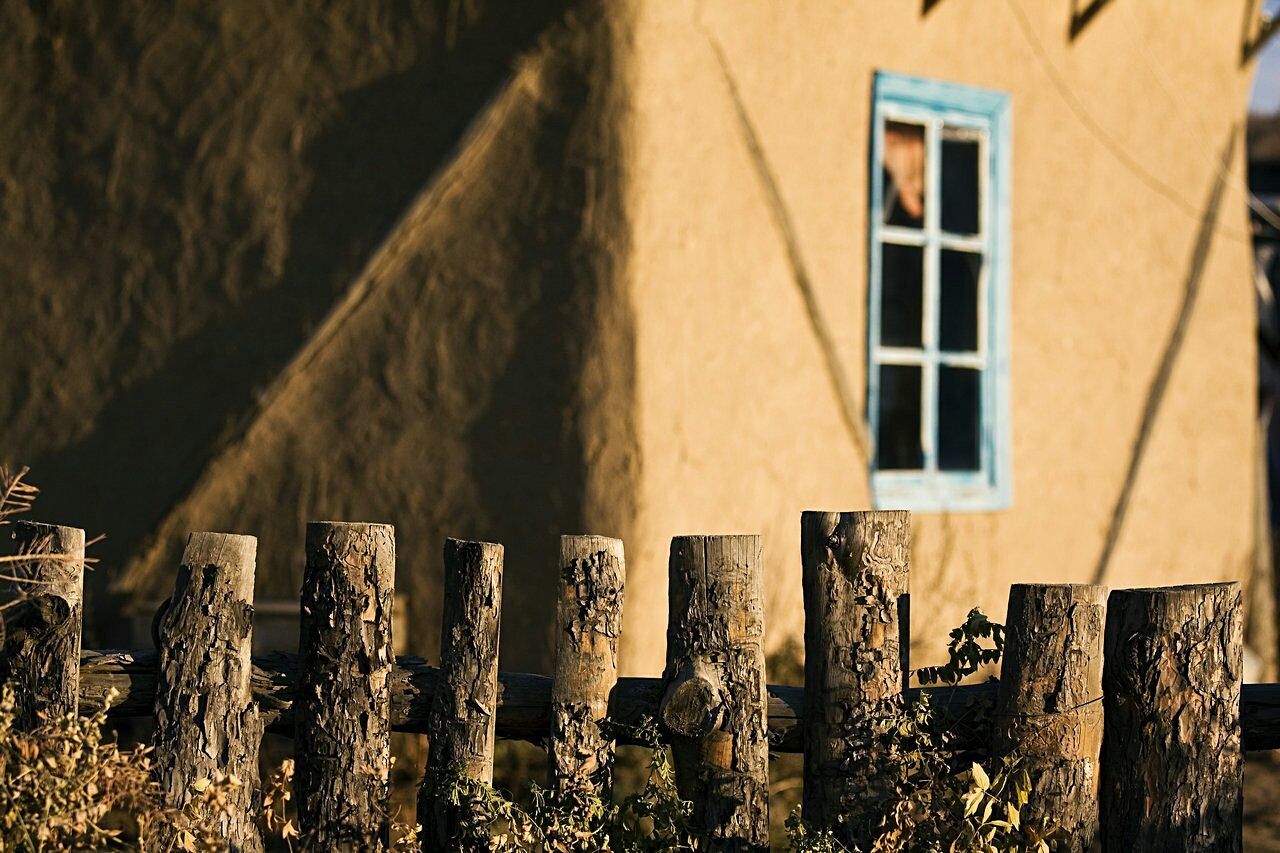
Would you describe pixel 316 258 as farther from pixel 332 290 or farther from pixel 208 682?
pixel 208 682

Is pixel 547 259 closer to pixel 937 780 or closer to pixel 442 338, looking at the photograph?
pixel 442 338

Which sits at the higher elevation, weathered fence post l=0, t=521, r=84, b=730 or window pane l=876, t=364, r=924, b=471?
window pane l=876, t=364, r=924, b=471

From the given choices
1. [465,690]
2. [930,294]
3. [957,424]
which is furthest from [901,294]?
[465,690]

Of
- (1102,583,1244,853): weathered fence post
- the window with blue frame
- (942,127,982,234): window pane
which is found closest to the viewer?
(1102,583,1244,853): weathered fence post

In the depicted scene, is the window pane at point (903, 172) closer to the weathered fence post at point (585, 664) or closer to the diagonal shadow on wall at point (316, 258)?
the diagonal shadow on wall at point (316, 258)

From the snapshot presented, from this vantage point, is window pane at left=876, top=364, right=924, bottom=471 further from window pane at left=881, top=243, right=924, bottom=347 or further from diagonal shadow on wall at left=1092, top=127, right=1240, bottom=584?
diagonal shadow on wall at left=1092, top=127, right=1240, bottom=584

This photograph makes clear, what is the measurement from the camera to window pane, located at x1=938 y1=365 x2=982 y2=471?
5.71m

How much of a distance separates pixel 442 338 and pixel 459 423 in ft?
0.95

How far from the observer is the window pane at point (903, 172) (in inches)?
218

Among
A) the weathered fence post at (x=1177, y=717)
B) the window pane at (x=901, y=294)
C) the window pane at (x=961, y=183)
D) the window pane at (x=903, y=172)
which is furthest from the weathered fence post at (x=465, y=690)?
the window pane at (x=961, y=183)

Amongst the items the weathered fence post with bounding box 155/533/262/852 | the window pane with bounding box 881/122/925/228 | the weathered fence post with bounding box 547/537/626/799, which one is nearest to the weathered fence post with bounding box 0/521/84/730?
the weathered fence post with bounding box 155/533/262/852

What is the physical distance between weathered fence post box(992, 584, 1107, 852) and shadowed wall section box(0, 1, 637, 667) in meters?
2.06

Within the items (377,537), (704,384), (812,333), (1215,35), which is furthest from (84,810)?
(1215,35)

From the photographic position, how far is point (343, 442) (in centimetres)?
487
